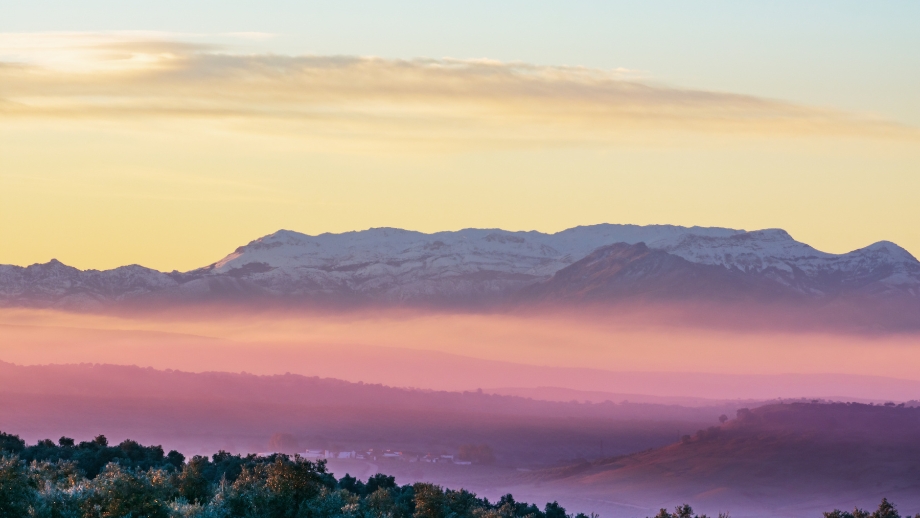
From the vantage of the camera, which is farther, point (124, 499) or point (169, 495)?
point (169, 495)

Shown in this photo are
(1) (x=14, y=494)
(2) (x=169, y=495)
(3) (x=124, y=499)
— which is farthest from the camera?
(2) (x=169, y=495)

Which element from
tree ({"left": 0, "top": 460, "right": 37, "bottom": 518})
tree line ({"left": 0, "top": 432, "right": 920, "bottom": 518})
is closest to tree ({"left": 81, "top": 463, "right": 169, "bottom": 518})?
tree line ({"left": 0, "top": 432, "right": 920, "bottom": 518})

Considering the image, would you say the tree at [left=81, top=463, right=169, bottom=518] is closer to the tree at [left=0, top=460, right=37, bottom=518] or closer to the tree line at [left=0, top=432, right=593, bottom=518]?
the tree line at [left=0, top=432, right=593, bottom=518]

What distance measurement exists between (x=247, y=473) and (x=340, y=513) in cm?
963

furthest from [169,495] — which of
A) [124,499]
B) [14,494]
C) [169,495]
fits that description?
[14,494]

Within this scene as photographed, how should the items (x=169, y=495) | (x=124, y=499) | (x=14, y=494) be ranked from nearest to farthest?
(x=14, y=494), (x=124, y=499), (x=169, y=495)

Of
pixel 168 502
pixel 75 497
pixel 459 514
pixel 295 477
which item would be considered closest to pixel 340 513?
pixel 295 477

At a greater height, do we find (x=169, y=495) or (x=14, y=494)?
(x=14, y=494)

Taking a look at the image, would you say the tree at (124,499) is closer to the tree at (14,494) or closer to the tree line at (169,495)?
the tree line at (169,495)

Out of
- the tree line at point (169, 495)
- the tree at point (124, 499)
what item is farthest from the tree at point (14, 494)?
the tree at point (124, 499)

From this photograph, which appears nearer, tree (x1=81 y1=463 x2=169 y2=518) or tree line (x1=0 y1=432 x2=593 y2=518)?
tree line (x1=0 y1=432 x2=593 y2=518)

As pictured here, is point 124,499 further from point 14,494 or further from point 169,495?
point 14,494

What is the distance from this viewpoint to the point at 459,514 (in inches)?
6289

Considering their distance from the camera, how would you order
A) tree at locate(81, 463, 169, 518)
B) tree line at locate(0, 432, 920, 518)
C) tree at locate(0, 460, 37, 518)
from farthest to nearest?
tree at locate(81, 463, 169, 518) < tree line at locate(0, 432, 920, 518) < tree at locate(0, 460, 37, 518)
